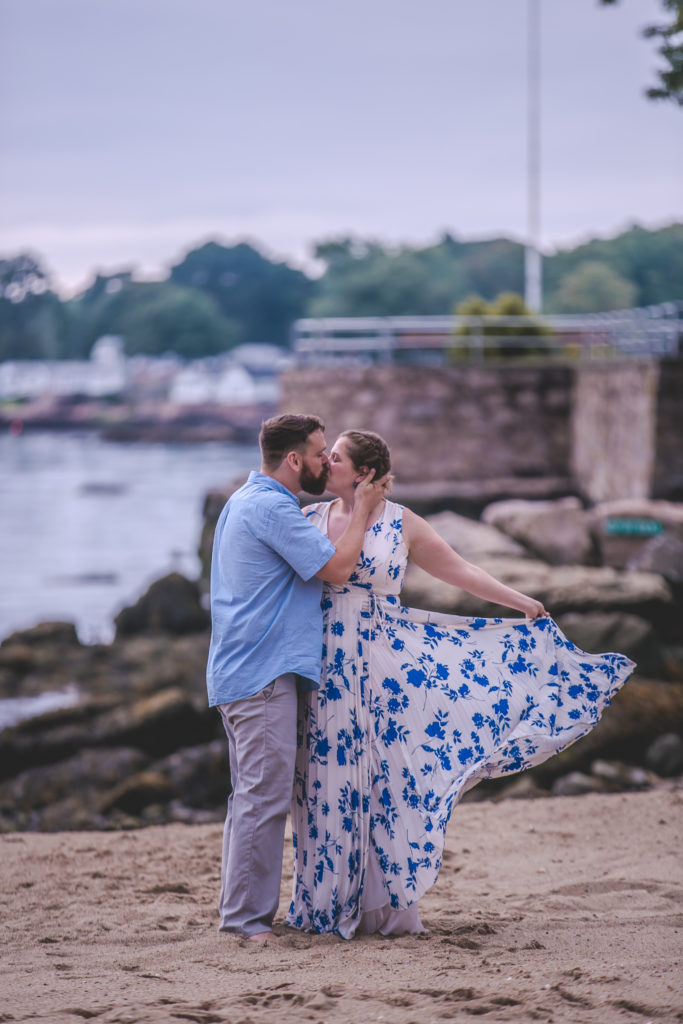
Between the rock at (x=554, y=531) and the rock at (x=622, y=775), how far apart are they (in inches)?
214

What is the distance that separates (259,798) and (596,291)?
56.6m

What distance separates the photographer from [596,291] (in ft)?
191

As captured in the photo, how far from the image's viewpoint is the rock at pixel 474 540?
39.4ft

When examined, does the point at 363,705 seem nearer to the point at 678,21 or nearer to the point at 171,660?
the point at 678,21

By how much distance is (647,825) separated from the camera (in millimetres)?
6344

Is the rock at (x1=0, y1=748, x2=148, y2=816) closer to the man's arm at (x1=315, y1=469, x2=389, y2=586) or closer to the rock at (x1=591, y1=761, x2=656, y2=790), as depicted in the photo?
the rock at (x1=591, y1=761, x2=656, y2=790)

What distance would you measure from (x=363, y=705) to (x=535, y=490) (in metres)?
14.7

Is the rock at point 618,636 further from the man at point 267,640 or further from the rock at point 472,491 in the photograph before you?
the rock at point 472,491

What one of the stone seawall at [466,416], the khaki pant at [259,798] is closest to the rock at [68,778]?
the khaki pant at [259,798]

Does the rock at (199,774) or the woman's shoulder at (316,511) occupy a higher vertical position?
the woman's shoulder at (316,511)

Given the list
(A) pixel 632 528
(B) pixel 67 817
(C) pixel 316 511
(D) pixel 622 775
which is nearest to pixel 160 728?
(B) pixel 67 817

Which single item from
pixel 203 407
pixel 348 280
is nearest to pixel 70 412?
pixel 203 407

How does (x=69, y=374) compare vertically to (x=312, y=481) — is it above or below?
below

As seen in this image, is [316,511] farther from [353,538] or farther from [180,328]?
[180,328]
